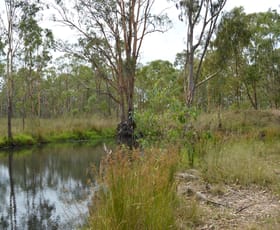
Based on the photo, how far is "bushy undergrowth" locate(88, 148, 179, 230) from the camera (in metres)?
2.65

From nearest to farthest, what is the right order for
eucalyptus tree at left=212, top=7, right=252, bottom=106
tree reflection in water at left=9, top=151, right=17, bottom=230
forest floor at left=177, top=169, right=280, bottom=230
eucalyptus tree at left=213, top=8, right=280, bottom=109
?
forest floor at left=177, top=169, right=280, bottom=230 → tree reflection in water at left=9, top=151, right=17, bottom=230 → eucalyptus tree at left=212, top=7, right=252, bottom=106 → eucalyptus tree at left=213, top=8, right=280, bottom=109

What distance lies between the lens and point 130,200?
266 centimetres

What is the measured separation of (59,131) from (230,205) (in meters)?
15.8

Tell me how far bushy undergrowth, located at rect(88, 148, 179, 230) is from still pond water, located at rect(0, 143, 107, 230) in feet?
0.96

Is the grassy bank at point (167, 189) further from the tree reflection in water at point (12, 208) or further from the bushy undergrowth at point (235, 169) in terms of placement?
the tree reflection in water at point (12, 208)

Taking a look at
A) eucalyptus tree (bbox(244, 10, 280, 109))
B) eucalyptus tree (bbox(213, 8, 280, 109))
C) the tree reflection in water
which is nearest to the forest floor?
the tree reflection in water

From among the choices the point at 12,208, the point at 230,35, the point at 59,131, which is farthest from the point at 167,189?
the point at 59,131

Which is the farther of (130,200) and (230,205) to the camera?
(230,205)

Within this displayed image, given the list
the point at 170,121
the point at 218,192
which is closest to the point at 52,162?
the point at 170,121

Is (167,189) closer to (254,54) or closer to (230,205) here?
(230,205)

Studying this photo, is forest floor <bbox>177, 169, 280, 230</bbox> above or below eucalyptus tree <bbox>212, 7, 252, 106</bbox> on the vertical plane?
below

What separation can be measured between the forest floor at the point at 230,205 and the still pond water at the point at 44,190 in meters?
1.20

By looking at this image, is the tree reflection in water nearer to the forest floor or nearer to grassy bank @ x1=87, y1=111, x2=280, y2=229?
grassy bank @ x1=87, y1=111, x2=280, y2=229

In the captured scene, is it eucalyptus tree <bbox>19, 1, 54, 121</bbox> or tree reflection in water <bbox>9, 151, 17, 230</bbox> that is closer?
tree reflection in water <bbox>9, 151, 17, 230</bbox>
